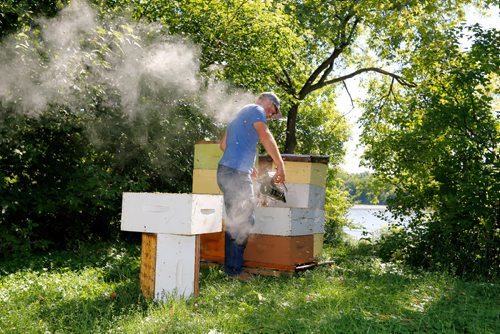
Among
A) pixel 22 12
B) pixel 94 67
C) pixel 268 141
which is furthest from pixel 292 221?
pixel 22 12

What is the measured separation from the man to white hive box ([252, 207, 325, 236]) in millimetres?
353

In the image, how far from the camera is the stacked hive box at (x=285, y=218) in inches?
181

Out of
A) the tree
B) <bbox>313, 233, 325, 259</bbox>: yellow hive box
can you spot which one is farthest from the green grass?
the tree

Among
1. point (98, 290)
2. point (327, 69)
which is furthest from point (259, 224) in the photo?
point (327, 69)

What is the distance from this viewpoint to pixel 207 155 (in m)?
4.98

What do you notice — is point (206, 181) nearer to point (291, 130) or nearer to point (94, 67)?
point (94, 67)

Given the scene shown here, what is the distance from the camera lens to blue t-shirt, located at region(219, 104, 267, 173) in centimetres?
424

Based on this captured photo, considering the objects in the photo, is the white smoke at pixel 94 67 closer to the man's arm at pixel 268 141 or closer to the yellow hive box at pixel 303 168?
the man's arm at pixel 268 141

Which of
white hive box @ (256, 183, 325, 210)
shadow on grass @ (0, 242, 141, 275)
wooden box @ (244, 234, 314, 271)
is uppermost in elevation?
white hive box @ (256, 183, 325, 210)

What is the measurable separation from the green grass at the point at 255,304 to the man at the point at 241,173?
33cm

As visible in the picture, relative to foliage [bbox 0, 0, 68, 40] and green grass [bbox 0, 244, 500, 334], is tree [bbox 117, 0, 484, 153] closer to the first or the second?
foliage [bbox 0, 0, 68, 40]

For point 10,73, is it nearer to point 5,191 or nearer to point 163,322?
point 5,191

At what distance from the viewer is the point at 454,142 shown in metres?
5.76

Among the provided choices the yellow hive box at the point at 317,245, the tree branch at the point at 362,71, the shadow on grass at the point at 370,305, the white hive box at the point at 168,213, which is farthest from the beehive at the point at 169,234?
the tree branch at the point at 362,71
